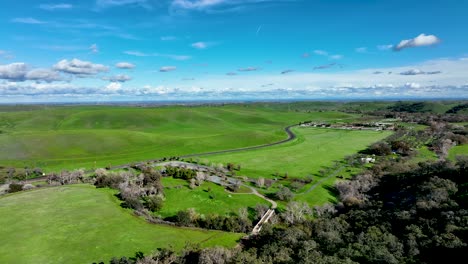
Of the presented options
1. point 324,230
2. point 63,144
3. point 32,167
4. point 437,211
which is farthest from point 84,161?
point 437,211

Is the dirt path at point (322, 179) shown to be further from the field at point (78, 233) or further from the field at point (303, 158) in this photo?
the field at point (78, 233)

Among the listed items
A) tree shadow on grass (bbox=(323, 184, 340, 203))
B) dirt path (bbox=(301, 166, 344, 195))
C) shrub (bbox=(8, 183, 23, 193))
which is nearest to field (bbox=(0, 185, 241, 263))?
shrub (bbox=(8, 183, 23, 193))

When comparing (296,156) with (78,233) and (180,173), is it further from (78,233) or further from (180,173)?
(78,233)

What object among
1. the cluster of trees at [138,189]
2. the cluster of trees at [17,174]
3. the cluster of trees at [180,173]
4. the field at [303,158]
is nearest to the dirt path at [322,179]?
the field at [303,158]

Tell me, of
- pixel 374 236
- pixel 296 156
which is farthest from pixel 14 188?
pixel 296 156

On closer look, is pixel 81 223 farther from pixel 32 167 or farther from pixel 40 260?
pixel 32 167

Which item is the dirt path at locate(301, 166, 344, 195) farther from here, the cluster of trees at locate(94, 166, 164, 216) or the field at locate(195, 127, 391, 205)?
the cluster of trees at locate(94, 166, 164, 216)
